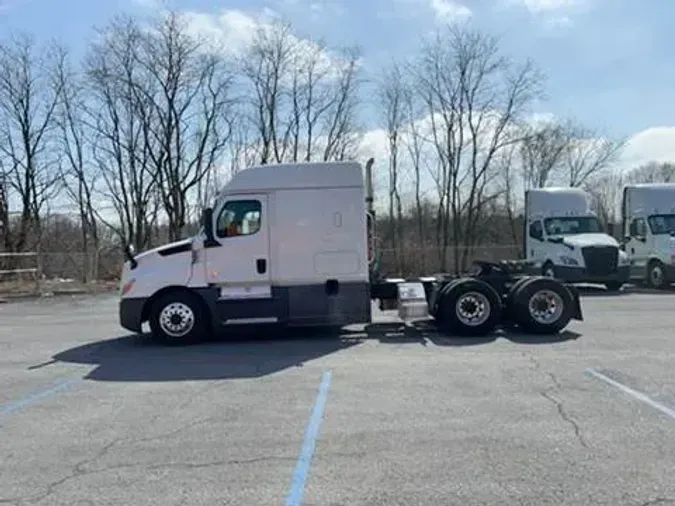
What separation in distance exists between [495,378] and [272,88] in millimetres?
35426

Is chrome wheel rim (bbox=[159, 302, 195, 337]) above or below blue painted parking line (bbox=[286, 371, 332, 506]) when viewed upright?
above

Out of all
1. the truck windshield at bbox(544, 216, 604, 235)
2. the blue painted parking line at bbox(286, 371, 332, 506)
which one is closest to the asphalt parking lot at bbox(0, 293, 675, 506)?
the blue painted parking line at bbox(286, 371, 332, 506)

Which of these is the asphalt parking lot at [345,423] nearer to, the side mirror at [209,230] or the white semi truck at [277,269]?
the white semi truck at [277,269]

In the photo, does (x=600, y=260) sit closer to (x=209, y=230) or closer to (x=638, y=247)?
(x=638, y=247)

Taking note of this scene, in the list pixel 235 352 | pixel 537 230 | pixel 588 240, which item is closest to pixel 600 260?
pixel 588 240

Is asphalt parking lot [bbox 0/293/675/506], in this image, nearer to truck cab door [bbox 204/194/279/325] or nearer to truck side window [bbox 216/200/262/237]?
truck cab door [bbox 204/194/279/325]

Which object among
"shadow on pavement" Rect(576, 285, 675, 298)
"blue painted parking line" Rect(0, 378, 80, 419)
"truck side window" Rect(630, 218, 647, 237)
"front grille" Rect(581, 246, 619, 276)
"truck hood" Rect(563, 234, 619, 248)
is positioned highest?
"truck side window" Rect(630, 218, 647, 237)

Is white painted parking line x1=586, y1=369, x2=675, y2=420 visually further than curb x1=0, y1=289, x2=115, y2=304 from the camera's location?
No

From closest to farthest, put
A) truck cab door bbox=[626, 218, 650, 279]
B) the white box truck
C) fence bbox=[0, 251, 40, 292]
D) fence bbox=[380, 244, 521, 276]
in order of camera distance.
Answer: the white box truck → truck cab door bbox=[626, 218, 650, 279] → fence bbox=[0, 251, 40, 292] → fence bbox=[380, 244, 521, 276]

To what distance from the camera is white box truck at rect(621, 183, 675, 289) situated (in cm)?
2470

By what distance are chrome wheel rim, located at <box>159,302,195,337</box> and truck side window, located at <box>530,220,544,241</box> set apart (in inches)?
650

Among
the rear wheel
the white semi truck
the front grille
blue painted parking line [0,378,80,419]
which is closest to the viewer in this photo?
blue painted parking line [0,378,80,419]

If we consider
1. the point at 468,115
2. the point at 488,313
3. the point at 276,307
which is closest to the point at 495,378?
the point at 488,313

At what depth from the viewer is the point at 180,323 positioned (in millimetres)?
13141
